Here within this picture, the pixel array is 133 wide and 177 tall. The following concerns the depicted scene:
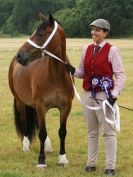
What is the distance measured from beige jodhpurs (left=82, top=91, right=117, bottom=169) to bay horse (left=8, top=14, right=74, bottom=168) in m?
0.60

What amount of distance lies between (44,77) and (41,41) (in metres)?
0.74

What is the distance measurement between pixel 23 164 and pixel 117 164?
4.74ft

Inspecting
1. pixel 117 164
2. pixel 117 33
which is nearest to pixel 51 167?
pixel 117 164

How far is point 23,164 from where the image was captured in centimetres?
746

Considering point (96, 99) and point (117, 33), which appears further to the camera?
point (117, 33)

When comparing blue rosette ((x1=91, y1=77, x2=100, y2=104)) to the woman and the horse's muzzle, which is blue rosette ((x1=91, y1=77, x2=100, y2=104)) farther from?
the horse's muzzle

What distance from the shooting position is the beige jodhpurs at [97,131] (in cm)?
660

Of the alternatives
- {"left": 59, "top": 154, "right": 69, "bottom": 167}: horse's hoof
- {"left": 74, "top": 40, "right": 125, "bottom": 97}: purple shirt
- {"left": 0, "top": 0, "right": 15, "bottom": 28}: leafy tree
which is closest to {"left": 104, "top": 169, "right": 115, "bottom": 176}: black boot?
{"left": 59, "top": 154, "right": 69, "bottom": 167}: horse's hoof

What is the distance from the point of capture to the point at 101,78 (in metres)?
6.49

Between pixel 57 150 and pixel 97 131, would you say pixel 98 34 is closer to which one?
pixel 97 131

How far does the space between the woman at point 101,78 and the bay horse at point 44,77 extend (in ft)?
1.46

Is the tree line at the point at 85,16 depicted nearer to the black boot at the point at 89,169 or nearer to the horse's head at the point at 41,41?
the horse's head at the point at 41,41

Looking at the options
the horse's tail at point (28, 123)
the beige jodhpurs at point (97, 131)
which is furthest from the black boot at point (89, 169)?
the horse's tail at point (28, 123)

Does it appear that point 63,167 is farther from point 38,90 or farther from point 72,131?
point 72,131
